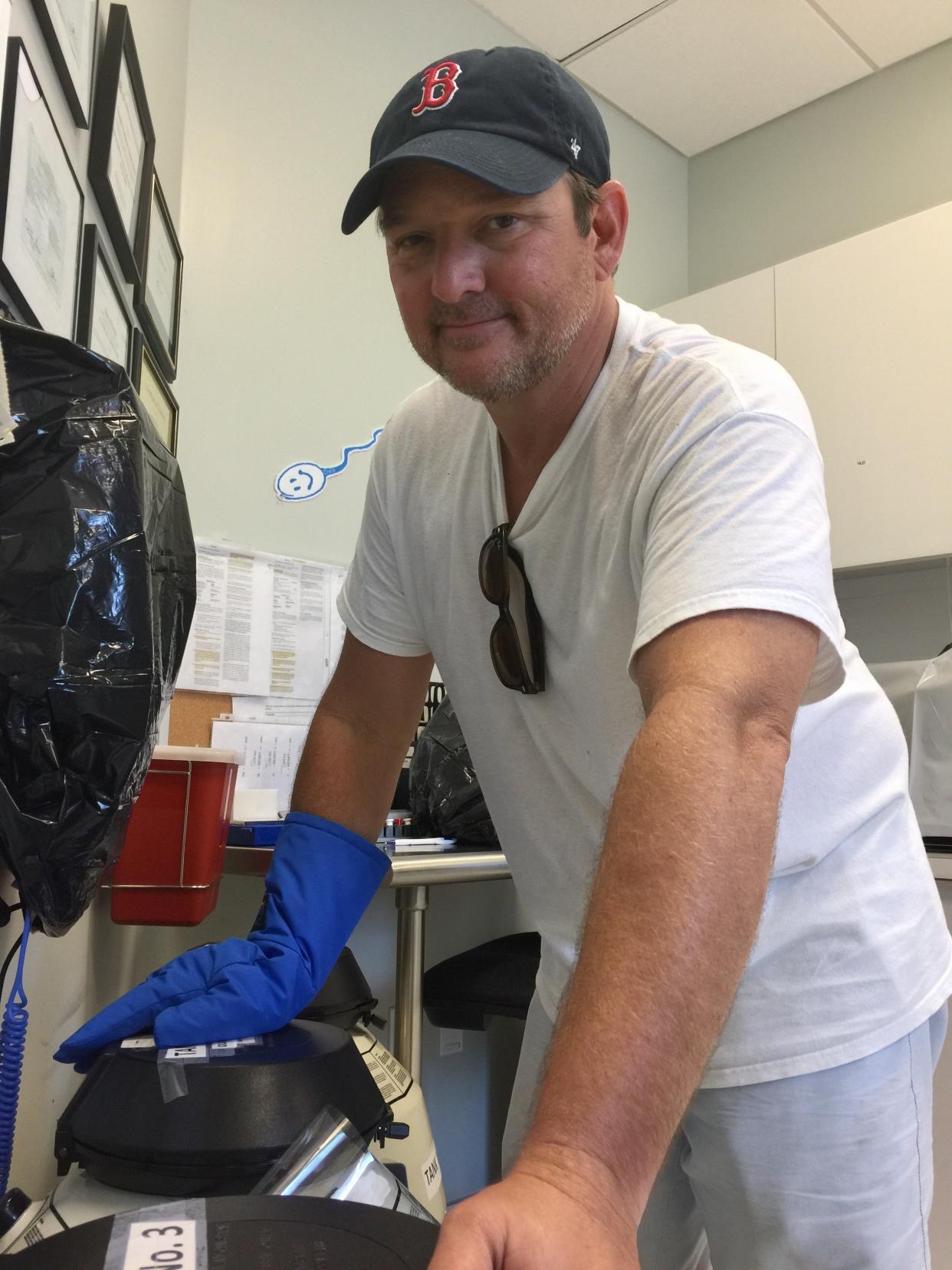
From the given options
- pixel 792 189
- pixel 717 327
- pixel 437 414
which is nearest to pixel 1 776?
pixel 437 414

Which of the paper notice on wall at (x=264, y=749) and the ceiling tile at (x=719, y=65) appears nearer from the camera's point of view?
the paper notice on wall at (x=264, y=749)

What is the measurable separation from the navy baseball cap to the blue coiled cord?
636mm

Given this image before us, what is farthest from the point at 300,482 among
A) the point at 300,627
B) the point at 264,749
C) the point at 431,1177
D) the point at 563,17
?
the point at 563,17

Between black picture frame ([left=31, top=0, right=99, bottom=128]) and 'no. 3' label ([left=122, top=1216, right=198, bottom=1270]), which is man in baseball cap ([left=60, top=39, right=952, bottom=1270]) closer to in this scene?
'no. 3' label ([left=122, top=1216, right=198, bottom=1270])

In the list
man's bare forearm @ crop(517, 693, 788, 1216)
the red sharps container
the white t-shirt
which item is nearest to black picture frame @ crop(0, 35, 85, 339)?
the white t-shirt

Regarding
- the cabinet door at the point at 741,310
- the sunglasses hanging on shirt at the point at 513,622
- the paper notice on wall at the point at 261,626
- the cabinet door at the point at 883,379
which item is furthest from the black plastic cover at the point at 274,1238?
the cabinet door at the point at 741,310

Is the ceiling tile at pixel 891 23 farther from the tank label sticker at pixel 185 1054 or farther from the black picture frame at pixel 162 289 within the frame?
the tank label sticker at pixel 185 1054

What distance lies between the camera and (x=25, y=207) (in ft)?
2.76

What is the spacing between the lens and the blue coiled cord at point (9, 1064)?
598 millimetres

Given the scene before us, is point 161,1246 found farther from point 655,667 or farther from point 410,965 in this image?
point 410,965

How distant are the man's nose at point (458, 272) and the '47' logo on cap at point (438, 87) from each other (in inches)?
4.3

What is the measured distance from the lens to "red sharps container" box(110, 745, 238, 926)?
1197mm

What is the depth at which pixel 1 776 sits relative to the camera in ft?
1.69

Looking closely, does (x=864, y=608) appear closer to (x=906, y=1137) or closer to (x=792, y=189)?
(x=792, y=189)
